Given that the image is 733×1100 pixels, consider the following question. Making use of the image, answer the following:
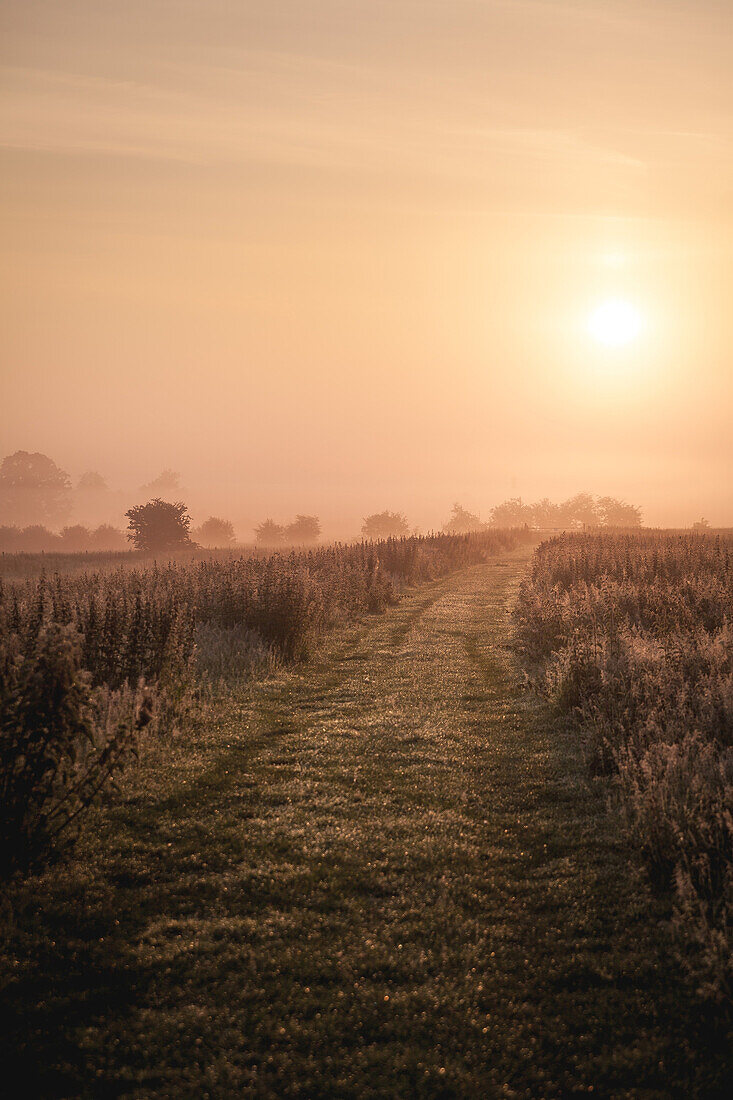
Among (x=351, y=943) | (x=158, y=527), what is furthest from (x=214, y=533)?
(x=351, y=943)

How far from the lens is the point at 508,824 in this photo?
698 cm

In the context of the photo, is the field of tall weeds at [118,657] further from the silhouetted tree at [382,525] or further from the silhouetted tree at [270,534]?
the silhouetted tree at [382,525]

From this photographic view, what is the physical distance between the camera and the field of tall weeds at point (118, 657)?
5.43 meters

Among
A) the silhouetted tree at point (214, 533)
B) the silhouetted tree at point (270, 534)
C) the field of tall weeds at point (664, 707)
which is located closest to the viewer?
the field of tall weeds at point (664, 707)

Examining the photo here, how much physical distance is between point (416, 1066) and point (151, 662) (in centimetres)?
751

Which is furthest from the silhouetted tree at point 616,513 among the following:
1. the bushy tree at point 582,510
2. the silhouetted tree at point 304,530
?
the silhouetted tree at point 304,530

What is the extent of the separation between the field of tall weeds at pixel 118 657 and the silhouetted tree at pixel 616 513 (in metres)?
68.8

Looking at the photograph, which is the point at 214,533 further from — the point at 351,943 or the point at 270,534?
the point at 351,943

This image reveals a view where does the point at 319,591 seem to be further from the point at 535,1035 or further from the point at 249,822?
the point at 535,1035

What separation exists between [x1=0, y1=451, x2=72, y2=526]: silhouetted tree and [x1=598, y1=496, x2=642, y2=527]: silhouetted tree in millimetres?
75034

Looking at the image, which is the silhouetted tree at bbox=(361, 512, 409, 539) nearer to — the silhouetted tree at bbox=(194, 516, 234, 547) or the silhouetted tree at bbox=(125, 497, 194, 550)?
the silhouetted tree at bbox=(194, 516, 234, 547)

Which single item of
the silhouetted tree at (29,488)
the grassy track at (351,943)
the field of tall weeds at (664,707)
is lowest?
the grassy track at (351,943)

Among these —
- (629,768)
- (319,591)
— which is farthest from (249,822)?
(319,591)

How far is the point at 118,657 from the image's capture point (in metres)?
10.4
